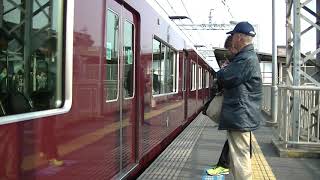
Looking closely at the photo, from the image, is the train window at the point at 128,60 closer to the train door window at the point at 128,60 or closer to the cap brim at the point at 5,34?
the train door window at the point at 128,60

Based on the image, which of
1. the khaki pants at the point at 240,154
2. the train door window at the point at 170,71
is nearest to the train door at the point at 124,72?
the khaki pants at the point at 240,154

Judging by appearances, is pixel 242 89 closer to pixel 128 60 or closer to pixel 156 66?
pixel 128 60

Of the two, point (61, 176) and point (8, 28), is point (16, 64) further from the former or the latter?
point (61, 176)

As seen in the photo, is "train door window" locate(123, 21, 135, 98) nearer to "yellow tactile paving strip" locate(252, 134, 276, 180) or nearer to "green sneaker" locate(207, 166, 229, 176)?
"green sneaker" locate(207, 166, 229, 176)

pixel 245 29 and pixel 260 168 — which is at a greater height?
pixel 245 29

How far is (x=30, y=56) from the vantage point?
10.8 feet

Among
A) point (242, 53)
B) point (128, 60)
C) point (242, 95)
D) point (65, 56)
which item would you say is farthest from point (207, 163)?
point (65, 56)

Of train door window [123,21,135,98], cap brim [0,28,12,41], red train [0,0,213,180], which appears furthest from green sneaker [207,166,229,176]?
cap brim [0,28,12,41]

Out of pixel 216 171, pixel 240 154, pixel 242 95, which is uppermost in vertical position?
pixel 242 95

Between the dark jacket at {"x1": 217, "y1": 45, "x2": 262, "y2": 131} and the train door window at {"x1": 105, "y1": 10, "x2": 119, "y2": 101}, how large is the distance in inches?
41.6

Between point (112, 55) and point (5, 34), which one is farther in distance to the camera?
point (112, 55)

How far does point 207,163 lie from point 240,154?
225 centimetres

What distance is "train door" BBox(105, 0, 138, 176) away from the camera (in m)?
4.93

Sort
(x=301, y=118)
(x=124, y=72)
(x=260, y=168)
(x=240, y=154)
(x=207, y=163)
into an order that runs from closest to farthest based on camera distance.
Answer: (x=240, y=154)
(x=124, y=72)
(x=260, y=168)
(x=207, y=163)
(x=301, y=118)
